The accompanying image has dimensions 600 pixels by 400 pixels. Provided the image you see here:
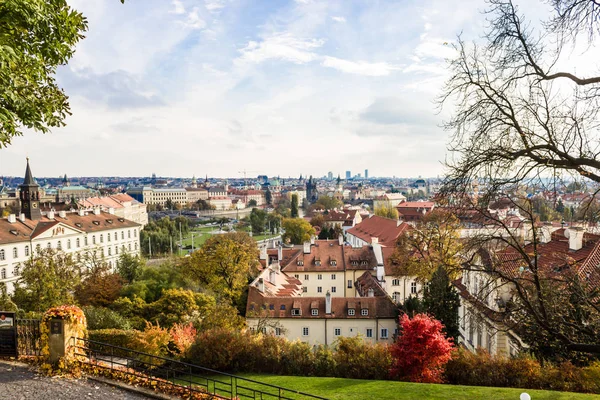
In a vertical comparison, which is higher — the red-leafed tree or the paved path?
the paved path

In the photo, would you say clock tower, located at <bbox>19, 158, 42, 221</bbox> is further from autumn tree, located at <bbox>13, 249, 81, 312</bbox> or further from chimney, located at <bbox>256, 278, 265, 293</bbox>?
chimney, located at <bbox>256, 278, 265, 293</bbox>

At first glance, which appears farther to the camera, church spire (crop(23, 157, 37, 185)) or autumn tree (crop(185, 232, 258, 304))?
church spire (crop(23, 157, 37, 185))

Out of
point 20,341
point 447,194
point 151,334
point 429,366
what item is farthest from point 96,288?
point 447,194

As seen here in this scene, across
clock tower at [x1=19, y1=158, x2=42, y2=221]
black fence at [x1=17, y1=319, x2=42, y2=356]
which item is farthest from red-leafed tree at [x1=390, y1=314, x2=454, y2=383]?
clock tower at [x1=19, y1=158, x2=42, y2=221]

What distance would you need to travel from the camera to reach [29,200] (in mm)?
49000

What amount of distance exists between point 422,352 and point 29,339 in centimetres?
1398

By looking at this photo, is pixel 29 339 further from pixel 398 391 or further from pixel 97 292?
pixel 97 292

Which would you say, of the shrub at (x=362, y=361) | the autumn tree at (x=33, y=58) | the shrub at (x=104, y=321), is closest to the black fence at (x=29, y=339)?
the autumn tree at (x=33, y=58)

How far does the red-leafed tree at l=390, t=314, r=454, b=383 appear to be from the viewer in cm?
1614

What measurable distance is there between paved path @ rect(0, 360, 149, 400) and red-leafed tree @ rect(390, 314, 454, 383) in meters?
10.6

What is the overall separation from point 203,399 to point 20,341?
21.1 ft

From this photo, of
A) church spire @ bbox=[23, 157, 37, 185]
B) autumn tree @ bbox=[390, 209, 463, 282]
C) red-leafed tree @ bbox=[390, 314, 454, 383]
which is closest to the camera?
red-leafed tree @ bbox=[390, 314, 454, 383]

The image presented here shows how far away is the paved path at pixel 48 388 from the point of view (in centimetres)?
949

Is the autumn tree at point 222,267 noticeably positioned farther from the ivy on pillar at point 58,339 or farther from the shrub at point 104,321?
the ivy on pillar at point 58,339
